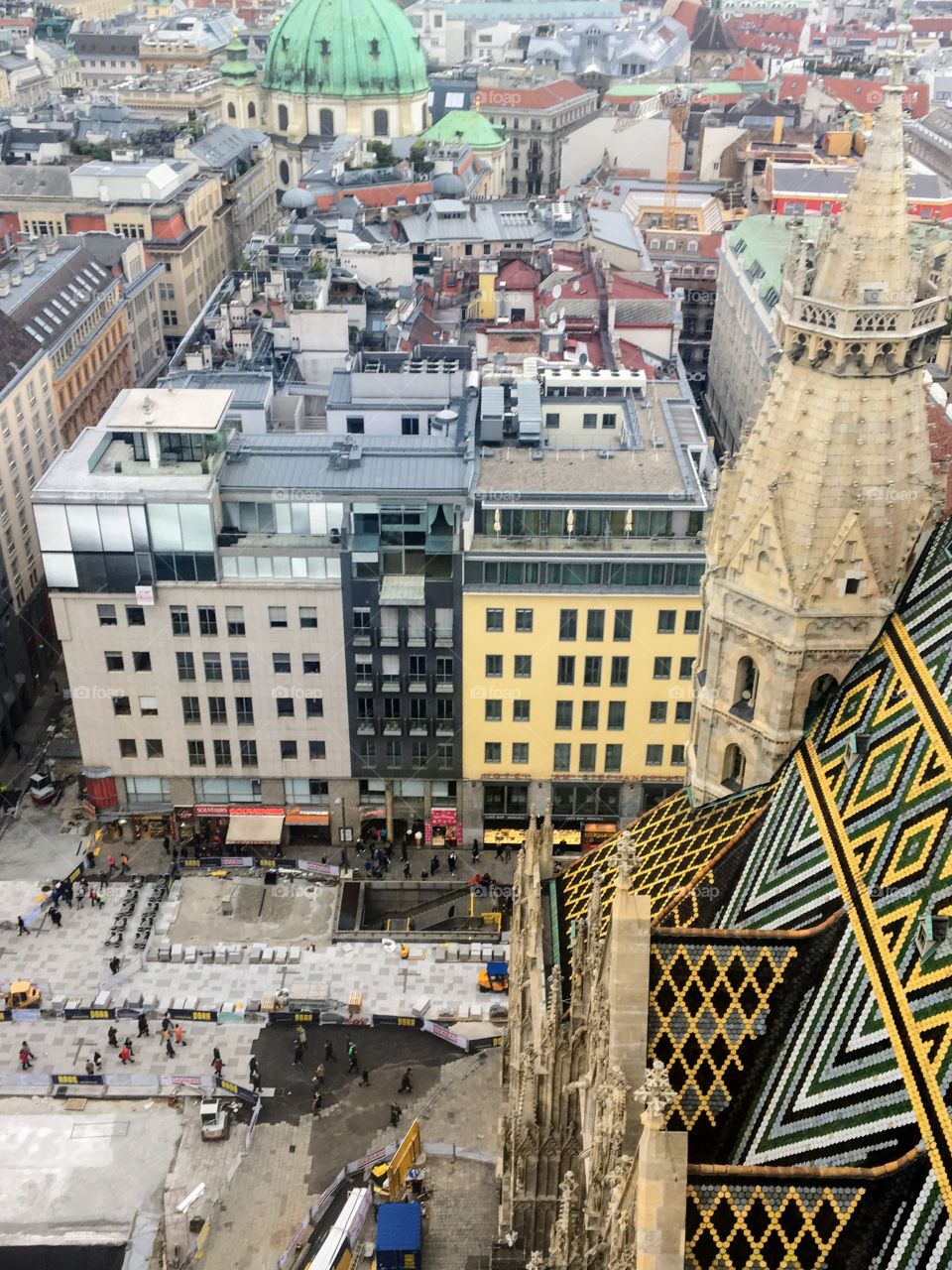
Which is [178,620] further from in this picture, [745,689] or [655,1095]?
[655,1095]

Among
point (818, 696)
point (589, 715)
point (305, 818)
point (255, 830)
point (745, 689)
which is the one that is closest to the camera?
point (818, 696)

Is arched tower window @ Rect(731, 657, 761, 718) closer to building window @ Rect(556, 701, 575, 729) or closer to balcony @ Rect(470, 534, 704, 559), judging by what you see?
balcony @ Rect(470, 534, 704, 559)

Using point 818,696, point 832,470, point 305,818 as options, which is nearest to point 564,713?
point 305,818

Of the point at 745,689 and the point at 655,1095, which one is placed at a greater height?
the point at 655,1095

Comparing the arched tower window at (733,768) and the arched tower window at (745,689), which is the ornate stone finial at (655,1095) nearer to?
the arched tower window at (745,689)

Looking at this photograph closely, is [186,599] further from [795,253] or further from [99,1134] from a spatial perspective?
[795,253]

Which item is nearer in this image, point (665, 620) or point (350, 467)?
point (665, 620)
